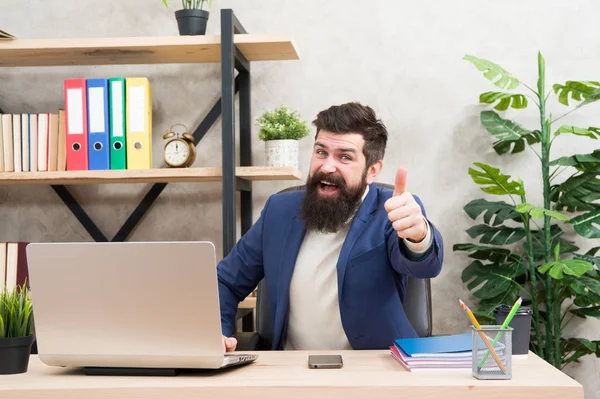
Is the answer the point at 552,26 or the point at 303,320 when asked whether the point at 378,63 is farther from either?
the point at 303,320

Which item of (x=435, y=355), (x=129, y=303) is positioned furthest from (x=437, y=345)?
(x=129, y=303)

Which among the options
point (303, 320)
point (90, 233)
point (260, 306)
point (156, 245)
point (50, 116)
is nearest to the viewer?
point (156, 245)

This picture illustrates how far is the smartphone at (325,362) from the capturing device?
55.2 inches

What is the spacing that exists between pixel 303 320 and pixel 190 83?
1467 mm

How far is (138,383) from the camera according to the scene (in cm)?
129

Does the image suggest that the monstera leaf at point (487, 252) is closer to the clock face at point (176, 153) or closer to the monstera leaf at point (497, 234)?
the monstera leaf at point (497, 234)

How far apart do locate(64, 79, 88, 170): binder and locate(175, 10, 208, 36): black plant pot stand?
0.46 meters

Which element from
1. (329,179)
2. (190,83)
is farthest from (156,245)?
(190,83)

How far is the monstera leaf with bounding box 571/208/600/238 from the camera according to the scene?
269cm

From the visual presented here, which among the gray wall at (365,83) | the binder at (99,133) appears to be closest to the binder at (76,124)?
the binder at (99,133)

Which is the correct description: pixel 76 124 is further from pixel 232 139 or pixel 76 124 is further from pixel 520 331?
pixel 520 331

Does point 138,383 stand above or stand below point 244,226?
below

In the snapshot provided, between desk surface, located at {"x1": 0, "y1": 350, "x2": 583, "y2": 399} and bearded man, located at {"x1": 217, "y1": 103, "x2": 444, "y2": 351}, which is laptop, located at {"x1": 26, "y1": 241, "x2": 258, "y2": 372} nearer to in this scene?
desk surface, located at {"x1": 0, "y1": 350, "x2": 583, "y2": 399}

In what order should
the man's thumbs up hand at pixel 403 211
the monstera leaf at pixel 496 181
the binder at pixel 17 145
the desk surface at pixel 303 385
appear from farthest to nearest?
the binder at pixel 17 145 → the monstera leaf at pixel 496 181 → the man's thumbs up hand at pixel 403 211 → the desk surface at pixel 303 385
